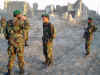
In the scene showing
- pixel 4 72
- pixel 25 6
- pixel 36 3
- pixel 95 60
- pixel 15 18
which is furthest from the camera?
pixel 36 3

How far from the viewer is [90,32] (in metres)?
7.00

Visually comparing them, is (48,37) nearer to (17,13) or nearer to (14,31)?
(14,31)

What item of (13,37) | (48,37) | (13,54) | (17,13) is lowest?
(13,54)

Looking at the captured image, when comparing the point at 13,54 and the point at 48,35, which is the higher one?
the point at 48,35

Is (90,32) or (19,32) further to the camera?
(90,32)

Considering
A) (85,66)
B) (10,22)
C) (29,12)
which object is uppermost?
(29,12)

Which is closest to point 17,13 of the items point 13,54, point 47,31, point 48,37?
point 13,54

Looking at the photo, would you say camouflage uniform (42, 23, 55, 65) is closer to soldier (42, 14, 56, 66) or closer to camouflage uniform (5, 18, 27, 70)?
soldier (42, 14, 56, 66)

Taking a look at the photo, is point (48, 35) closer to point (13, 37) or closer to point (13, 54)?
point (13, 37)

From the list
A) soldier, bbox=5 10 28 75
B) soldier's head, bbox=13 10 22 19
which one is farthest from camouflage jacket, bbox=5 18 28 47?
soldier's head, bbox=13 10 22 19

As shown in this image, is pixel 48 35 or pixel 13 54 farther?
pixel 48 35

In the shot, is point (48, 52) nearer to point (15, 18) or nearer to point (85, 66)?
point (85, 66)

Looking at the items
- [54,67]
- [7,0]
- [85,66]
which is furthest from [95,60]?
[7,0]

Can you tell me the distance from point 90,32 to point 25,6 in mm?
38067
